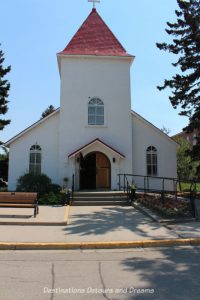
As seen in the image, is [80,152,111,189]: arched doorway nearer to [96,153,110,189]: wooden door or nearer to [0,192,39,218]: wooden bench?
[96,153,110,189]: wooden door

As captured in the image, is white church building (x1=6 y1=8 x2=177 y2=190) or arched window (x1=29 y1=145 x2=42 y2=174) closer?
white church building (x1=6 y1=8 x2=177 y2=190)

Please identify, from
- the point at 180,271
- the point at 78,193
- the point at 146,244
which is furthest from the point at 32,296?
the point at 78,193

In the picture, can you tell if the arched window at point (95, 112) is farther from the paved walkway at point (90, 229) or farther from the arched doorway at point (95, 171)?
the paved walkway at point (90, 229)

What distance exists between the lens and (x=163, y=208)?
1389 centimetres

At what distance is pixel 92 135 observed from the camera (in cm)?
2338

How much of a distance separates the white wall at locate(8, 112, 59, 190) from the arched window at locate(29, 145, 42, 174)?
0.21 metres

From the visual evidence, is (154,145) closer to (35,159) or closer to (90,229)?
(35,159)

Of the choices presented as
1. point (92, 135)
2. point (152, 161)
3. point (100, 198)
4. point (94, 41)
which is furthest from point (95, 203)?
point (94, 41)

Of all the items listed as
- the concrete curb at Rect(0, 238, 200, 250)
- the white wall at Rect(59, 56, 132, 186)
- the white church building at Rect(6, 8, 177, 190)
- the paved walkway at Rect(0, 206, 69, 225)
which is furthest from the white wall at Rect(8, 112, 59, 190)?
the concrete curb at Rect(0, 238, 200, 250)

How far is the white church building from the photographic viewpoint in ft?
76.0

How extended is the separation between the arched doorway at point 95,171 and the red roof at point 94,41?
701cm

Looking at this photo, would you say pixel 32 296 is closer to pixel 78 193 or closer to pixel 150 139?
pixel 78 193

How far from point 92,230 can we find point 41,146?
43.2ft

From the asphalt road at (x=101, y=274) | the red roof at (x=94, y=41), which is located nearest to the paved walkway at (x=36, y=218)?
the asphalt road at (x=101, y=274)
